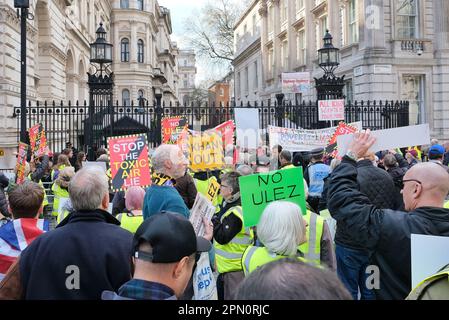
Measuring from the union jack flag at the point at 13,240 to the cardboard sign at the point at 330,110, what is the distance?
38.4ft

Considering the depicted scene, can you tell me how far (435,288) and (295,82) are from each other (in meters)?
18.7

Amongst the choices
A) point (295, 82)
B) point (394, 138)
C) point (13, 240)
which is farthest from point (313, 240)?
point (295, 82)

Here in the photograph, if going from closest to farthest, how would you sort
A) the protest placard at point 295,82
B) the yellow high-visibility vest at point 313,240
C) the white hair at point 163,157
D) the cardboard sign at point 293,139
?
the yellow high-visibility vest at point 313,240 → the white hair at point 163,157 → the cardboard sign at point 293,139 → the protest placard at point 295,82

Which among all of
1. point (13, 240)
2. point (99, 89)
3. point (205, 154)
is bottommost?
point (13, 240)

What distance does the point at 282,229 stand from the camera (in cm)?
340

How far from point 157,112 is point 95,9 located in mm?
31705

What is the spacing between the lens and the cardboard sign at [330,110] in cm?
1467

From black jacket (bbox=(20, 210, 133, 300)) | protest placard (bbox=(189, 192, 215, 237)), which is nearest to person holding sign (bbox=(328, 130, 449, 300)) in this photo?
protest placard (bbox=(189, 192, 215, 237))

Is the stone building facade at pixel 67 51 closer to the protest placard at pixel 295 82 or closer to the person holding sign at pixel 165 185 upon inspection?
the protest placard at pixel 295 82

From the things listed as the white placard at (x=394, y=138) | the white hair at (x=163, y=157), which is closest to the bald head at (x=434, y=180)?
the white placard at (x=394, y=138)

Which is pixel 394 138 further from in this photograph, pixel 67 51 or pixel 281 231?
pixel 67 51

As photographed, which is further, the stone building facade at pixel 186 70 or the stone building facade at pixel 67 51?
the stone building facade at pixel 186 70

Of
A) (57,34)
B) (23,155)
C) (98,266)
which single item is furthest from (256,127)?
(57,34)
